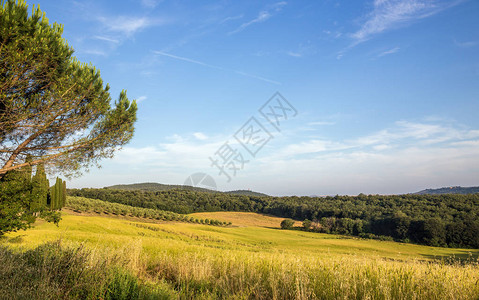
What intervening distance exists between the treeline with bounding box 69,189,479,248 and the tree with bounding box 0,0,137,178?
2247 inches

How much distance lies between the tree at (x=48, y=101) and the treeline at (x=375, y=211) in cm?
5708

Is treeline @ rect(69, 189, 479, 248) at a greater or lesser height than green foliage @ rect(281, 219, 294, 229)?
greater

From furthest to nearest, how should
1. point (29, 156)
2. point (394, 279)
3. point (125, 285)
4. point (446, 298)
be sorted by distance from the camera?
point (29, 156)
point (125, 285)
point (394, 279)
point (446, 298)

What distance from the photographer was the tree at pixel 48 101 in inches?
432

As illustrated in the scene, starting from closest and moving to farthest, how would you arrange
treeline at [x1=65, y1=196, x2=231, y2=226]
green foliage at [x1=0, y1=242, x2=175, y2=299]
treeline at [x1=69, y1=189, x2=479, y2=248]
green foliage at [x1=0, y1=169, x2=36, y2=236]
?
1. green foliage at [x1=0, y1=242, x2=175, y2=299]
2. green foliage at [x1=0, y1=169, x2=36, y2=236]
3. treeline at [x1=65, y1=196, x2=231, y2=226]
4. treeline at [x1=69, y1=189, x2=479, y2=248]

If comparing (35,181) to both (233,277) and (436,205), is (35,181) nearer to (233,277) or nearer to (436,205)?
(233,277)

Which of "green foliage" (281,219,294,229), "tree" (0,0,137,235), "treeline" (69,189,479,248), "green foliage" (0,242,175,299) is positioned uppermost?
"tree" (0,0,137,235)

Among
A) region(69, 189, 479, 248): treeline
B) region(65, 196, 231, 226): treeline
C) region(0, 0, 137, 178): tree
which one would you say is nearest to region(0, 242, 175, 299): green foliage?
region(0, 0, 137, 178): tree

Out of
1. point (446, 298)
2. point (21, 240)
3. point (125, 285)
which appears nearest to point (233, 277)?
point (125, 285)

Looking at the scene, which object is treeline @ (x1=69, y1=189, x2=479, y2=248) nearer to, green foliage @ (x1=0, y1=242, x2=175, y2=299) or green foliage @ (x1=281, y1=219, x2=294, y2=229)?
green foliage @ (x1=281, y1=219, x2=294, y2=229)

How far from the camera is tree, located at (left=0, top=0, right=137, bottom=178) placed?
432 inches

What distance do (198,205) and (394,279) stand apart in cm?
8529

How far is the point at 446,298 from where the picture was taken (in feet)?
14.9

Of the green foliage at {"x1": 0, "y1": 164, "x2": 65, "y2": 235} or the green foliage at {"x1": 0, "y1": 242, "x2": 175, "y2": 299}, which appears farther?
the green foliage at {"x1": 0, "y1": 164, "x2": 65, "y2": 235}
